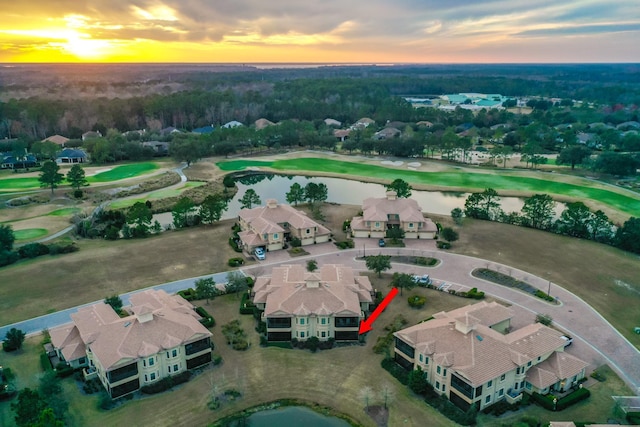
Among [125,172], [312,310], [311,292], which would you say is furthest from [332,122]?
[312,310]

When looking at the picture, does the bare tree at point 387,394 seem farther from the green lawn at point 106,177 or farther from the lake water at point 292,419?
the green lawn at point 106,177

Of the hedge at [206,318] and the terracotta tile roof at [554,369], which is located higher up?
the terracotta tile roof at [554,369]

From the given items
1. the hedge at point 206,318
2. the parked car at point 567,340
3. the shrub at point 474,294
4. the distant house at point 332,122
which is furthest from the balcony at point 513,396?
the distant house at point 332,122

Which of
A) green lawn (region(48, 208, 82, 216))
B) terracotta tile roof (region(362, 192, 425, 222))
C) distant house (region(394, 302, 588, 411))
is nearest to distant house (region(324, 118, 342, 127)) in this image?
terracotta tile roof (region(362, 192, 425, 222))

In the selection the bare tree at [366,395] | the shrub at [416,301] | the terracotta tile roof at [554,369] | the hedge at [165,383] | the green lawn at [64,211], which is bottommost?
the green lawn at [64,211]

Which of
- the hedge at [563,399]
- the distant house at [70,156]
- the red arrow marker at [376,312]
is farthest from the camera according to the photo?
the distant house at [70,156]
